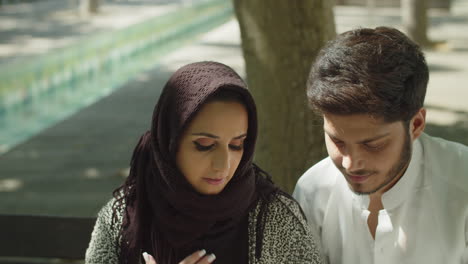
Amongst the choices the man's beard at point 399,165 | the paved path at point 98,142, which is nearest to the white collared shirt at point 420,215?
the man's beard at point 399,165

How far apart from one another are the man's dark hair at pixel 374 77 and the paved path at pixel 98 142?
140 inches

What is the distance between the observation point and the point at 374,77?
2326 mm

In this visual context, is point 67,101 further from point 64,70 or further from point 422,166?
point 422,166

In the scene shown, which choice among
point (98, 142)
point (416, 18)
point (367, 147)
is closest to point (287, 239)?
point (367, 147)

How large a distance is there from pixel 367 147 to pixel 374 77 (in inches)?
9.7

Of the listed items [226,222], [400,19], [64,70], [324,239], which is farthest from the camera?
[400,19]

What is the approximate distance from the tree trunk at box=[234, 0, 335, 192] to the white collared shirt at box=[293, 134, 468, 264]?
1.32 m

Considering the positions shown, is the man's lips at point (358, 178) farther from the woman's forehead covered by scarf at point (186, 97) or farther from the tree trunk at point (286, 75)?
the tree trunk at point (286, 75)

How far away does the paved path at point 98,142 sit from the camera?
6.96 metres

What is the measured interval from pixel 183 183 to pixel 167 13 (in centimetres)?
2147

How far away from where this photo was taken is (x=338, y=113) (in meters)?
2.38

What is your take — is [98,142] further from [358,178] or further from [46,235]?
[358,178]

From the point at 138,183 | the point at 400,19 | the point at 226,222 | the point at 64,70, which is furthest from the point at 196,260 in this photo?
the point at 400,19

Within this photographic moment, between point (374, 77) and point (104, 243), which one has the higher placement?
point (374, 77)
